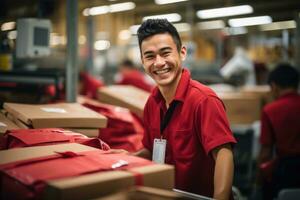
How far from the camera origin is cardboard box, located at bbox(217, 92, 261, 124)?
4.48 meters

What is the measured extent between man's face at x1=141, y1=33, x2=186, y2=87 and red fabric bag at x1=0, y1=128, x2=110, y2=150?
0.49 meters

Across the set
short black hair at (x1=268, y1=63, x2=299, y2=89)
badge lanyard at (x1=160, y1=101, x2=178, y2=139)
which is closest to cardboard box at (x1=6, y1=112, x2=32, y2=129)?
badge lanyard at (x1=160, y1=101, x2=178, y2=139)

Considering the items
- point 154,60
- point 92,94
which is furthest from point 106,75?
point 154,60

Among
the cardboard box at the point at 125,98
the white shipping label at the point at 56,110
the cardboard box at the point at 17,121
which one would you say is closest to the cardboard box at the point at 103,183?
the cardboard box at the point at 17,121

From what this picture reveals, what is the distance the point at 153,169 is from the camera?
1.38 m

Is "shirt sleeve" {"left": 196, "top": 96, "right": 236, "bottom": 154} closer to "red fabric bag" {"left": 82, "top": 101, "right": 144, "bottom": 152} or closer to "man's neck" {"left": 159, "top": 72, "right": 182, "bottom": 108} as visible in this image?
"man's neck" {"left": 159, "top": 72, "right": 182, "bottom": 108}

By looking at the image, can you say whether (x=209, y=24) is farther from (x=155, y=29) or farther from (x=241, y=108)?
(x=155, y=29)

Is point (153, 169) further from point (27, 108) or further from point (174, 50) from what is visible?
point (27, 108)

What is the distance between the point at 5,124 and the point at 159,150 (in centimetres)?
94

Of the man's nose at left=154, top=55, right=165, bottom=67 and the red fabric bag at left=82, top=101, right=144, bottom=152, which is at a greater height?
the man's nose at left=154, top=55, right=165, bottom=67

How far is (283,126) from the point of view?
3.33m

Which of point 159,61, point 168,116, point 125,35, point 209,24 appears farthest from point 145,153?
point 209,24

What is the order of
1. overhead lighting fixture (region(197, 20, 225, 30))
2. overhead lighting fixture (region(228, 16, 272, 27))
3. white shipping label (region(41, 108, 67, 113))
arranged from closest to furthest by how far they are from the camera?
white shipping label (region(41, 108, 67, 113))
overhead lighting fixture (region(228, 16, 272, 27))
overhead lighting fixture (region(197, 20, 225, 30))

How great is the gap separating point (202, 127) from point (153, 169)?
1.91 feet
